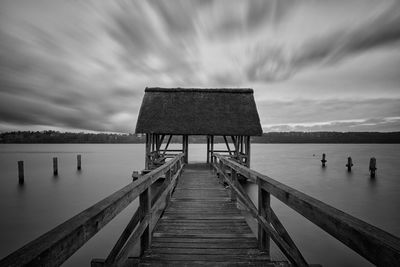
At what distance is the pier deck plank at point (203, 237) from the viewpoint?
2961 mm

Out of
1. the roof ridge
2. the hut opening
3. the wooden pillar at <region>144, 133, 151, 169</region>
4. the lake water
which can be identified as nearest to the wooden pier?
the lake water

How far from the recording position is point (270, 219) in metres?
2.92

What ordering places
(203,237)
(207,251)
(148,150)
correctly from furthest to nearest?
(148,150), (203,237), (207,251)

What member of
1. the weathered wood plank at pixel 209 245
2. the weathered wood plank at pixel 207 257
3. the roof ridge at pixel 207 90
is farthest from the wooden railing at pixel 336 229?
the roof ridge at pixel 207 90

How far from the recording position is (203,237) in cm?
367

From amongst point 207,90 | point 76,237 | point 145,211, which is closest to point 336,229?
point 76,237

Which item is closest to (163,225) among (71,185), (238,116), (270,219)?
(270,219)

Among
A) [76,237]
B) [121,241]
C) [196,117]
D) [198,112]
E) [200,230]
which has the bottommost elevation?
[200,230]

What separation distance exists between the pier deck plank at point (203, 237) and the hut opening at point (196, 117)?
7.74 metres

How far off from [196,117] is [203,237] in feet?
35.8

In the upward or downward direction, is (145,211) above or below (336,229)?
below

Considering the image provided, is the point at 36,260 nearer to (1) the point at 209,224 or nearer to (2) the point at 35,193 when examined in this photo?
(1) the point at 209,224

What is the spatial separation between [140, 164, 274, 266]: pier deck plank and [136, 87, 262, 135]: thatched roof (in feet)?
25.9

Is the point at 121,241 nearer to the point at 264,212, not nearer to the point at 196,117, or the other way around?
the point at 264,212
